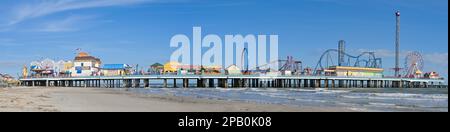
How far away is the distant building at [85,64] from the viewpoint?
124 meters

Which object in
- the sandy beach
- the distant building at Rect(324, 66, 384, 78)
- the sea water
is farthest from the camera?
the distant building at Rect(324, 66, 384, 78)

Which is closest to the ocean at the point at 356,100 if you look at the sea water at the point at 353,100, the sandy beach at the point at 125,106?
→ the sea water at the point at 353,100

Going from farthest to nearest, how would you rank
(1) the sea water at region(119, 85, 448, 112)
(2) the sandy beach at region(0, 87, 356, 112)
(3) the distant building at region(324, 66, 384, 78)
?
(3) the distant building at region(324, 66, 384, 78), (1) the sea water at region(119, 85, 448, 112), (2) the sandy beach at region(0, 87, 356, 112)

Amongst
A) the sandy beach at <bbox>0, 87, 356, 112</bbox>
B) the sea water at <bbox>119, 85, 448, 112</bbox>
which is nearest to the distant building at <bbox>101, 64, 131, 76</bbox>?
the sea water at <bbox>119, 85, 448, 112</bbox>

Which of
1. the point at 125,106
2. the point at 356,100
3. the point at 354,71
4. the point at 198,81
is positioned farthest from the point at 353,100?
the point at 354,71

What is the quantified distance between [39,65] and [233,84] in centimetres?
5454

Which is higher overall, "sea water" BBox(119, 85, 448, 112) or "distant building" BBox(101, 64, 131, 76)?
"distant building" BBox(101, 64, 131, 76)

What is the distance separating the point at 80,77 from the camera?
346 feet

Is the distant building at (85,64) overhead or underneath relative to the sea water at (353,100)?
overhead

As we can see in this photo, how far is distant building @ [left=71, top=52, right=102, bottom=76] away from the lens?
124m

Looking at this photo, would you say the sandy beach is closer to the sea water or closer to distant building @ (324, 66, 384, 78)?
the sea water

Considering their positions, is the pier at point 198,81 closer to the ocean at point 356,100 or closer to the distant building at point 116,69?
Result: the distant building at point 116,69

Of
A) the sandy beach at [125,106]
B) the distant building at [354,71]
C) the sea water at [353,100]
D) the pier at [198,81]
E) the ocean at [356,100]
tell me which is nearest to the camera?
the sandy beach at [125,106]
